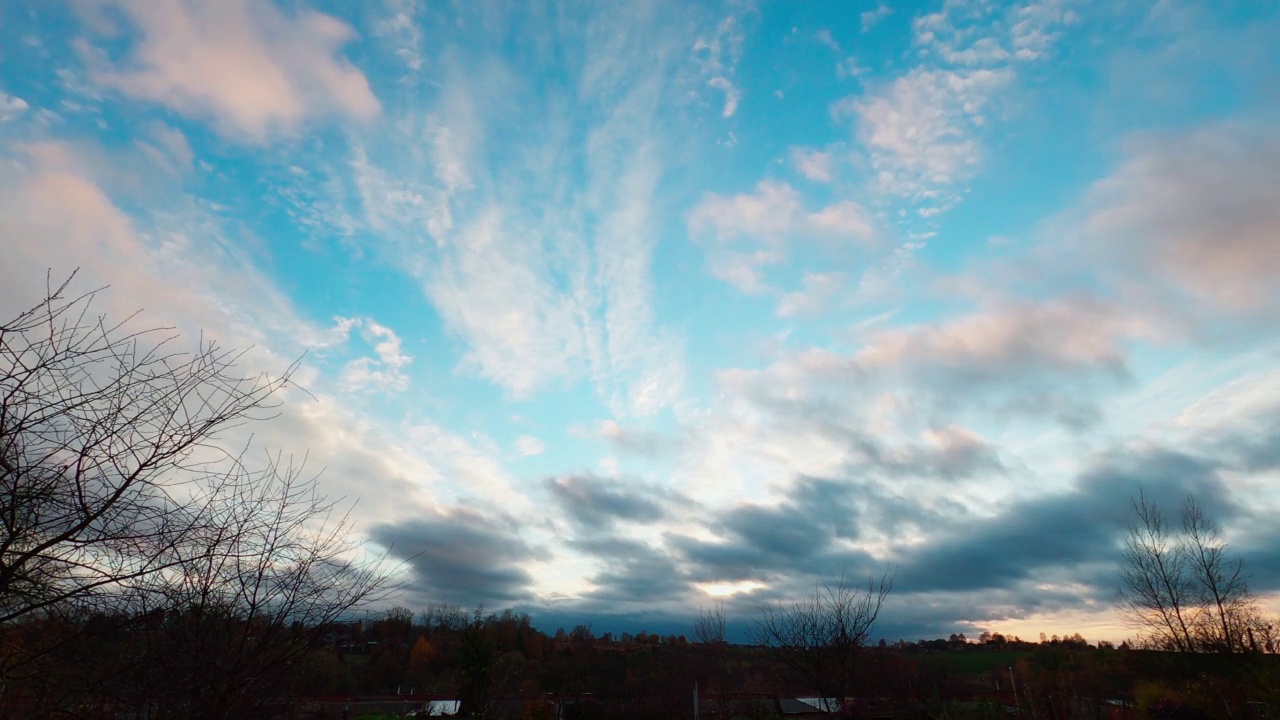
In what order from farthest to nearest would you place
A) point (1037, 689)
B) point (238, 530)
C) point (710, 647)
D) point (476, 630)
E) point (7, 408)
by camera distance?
point (1037, 689), point (710, 647), point (476, 630), point (238, 530), point (7, 408)

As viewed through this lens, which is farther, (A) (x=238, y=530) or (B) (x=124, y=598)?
(A) (x=238, y=530)

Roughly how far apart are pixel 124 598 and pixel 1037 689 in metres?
47.4

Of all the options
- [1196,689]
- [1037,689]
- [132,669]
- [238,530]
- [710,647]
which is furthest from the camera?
[1037,689]

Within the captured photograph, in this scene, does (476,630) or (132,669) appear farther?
(476,630)

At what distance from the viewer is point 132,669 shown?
3.73 metres

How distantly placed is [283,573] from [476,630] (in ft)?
91.3

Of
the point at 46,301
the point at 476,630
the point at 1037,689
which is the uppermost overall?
the point at 46,301

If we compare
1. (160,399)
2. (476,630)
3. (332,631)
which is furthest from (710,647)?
(160,399)

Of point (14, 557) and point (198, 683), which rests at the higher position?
point (14, 557)

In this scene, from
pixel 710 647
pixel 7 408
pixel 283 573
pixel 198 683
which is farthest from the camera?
pixel 710 647

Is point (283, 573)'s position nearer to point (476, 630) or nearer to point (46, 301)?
point (46, 301)

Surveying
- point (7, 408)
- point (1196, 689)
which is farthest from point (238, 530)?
point (1196, 689)

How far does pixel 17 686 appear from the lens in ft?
12.3

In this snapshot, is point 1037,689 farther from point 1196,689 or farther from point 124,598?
point 124,598
